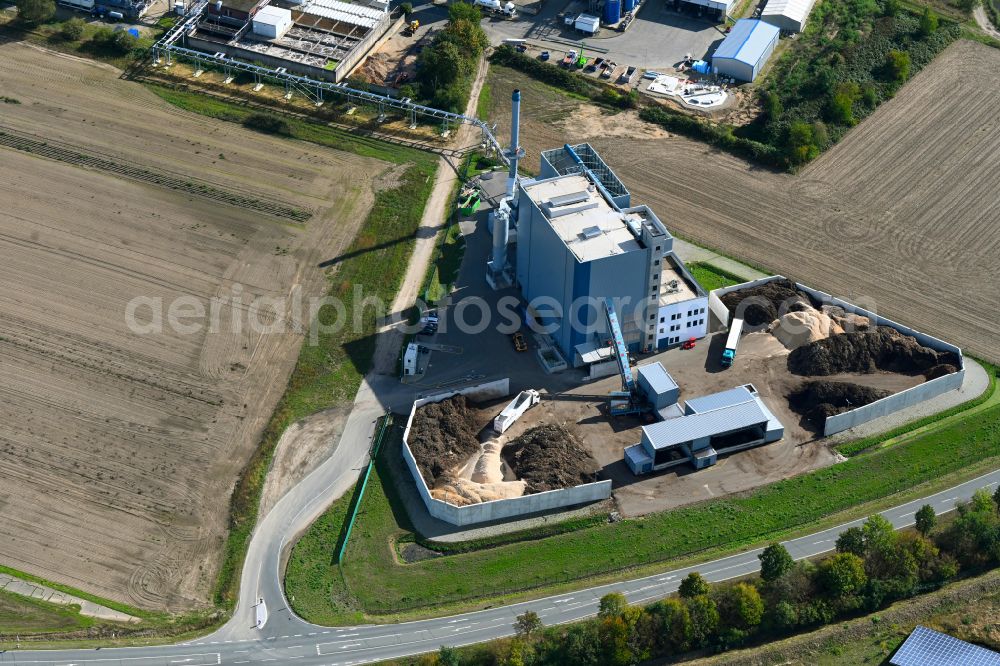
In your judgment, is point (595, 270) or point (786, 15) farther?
point (786, 15)

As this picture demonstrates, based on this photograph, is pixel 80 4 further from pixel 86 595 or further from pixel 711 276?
pixel 86 595

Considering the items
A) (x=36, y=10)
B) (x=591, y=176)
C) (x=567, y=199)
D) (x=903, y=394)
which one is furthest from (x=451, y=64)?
(x=903, y=394)

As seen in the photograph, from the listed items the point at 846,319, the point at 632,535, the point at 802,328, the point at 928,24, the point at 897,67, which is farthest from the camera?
the point at 928,24

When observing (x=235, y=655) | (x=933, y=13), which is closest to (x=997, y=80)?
(x=933, y=13)

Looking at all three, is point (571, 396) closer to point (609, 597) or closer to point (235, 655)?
point (609, 597)

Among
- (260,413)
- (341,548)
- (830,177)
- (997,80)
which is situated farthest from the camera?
(997,80)
